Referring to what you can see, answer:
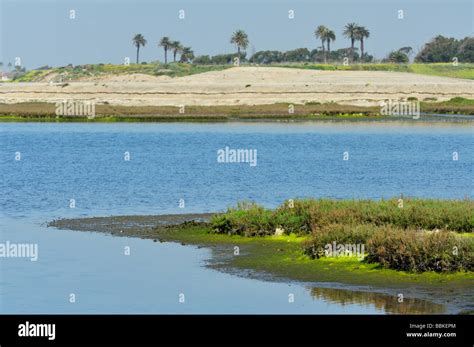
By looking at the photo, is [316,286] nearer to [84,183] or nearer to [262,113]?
[84,183]

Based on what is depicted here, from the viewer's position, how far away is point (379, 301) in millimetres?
22312

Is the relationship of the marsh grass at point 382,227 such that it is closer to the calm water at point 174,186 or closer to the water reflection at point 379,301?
the water reflection at point 379,301

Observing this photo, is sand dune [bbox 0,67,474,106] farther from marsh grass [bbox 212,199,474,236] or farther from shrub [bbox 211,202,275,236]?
marsh grass [bbox 212,199,474,236]

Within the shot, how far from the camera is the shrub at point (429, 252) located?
79.3ft

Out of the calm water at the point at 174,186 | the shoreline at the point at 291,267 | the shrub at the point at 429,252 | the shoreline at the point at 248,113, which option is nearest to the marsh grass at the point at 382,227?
the shrub at the point at 429,252

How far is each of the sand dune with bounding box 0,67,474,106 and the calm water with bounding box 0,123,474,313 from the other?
31025mm

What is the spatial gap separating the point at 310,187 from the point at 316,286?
982 inches

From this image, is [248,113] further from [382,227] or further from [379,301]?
[379,301]

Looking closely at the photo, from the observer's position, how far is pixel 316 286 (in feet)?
79.3

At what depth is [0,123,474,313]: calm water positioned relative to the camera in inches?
903

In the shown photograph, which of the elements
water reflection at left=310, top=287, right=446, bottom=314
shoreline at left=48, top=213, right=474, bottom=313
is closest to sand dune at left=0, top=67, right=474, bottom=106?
shoreline at left=48, top=213, right=474, bottom=313

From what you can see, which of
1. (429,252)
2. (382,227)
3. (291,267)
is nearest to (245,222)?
(291,267)
